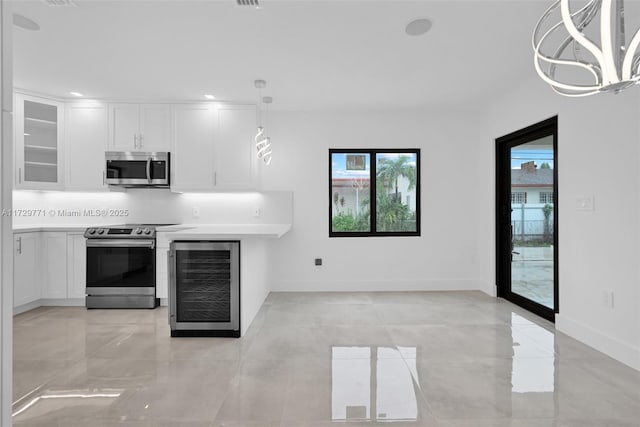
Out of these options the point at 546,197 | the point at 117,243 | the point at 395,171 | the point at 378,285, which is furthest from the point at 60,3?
the point at 546,197

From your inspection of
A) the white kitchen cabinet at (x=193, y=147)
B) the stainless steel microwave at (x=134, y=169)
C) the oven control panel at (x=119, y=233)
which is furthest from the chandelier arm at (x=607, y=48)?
the stainless steel microwave at (x=134, y=169)

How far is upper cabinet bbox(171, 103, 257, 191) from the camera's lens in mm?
4254

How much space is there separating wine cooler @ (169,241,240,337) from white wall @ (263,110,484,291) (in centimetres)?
165

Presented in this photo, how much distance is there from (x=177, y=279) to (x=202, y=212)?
175 cm

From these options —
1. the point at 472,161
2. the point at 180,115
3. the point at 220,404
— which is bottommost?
the point at 220,404

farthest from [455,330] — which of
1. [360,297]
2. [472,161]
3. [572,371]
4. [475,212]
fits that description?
[472,161]

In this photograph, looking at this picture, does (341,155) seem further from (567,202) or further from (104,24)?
(104,24)

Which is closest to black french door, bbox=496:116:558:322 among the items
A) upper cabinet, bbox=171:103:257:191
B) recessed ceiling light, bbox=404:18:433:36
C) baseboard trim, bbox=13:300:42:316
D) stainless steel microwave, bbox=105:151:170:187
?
recessed ceiling light, bbox=404:18:433:36

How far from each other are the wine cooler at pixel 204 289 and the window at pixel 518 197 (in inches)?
128

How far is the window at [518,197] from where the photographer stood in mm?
3840

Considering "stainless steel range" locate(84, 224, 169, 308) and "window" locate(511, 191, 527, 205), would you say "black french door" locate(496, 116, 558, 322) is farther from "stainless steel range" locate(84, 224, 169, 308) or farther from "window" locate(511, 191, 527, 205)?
"stainless steel range" locate(84, 224, 169, 308)

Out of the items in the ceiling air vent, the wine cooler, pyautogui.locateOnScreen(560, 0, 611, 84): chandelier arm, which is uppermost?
the ceiling air vent

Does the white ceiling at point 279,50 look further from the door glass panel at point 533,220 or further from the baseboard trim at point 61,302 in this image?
the baseboard trim at point 61,302

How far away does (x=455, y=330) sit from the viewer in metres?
3.13
